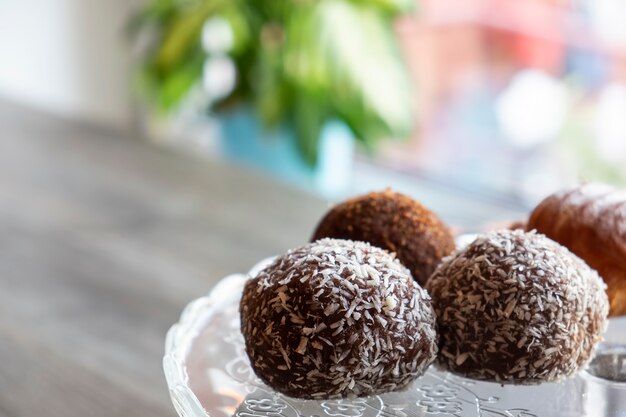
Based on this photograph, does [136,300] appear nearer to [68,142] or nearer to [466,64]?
[68,142]

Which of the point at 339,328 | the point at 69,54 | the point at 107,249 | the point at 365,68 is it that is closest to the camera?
the point at 339,328

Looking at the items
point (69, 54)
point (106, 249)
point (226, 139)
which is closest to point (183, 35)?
point (226, 139)

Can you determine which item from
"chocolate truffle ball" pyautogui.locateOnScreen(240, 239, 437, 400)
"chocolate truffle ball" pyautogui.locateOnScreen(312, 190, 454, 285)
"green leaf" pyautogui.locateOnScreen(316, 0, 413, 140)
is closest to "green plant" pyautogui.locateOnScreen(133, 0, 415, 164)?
"green leaf" pyautogui.locateOnScreen(316, 0, 413, 140)

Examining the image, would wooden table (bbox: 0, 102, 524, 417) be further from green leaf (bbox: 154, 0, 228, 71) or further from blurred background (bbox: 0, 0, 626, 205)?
green leaf (bbox: 154, 0, 228, 71)

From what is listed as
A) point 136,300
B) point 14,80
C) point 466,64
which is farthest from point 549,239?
point 14,80

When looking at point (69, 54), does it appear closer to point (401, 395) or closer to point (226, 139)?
point (226, 139)
